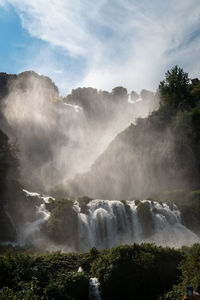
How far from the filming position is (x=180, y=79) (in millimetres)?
66000

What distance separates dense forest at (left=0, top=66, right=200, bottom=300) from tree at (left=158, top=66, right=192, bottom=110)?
0.80 feet

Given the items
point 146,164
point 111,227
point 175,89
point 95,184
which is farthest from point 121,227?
point 175,89

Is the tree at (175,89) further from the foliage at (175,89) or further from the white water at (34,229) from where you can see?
the white water at (34,229)

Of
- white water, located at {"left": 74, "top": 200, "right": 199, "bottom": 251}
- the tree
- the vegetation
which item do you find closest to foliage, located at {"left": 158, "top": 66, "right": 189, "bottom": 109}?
the tree

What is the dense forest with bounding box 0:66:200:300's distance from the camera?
1203 cm

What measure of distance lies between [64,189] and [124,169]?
14129 mm

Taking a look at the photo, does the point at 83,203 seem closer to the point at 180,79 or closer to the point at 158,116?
the point at 158,116

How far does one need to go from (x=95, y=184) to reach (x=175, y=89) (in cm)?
2974

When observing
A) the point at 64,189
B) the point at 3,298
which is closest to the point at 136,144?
the point at 64,189

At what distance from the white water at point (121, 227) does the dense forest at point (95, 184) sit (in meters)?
0.26

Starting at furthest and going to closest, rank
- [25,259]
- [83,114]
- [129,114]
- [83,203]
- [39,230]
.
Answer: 1. [129,114]
2. [83,114]
3. [83,203]
4. [39,230]
5. [25,259]

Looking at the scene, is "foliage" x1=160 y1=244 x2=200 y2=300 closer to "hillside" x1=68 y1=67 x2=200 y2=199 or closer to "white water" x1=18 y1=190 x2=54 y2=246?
"white water" x1=18 y1=190 x2=54 y2=246

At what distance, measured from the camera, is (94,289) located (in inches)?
466

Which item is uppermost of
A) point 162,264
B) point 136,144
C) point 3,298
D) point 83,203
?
point 136,144
